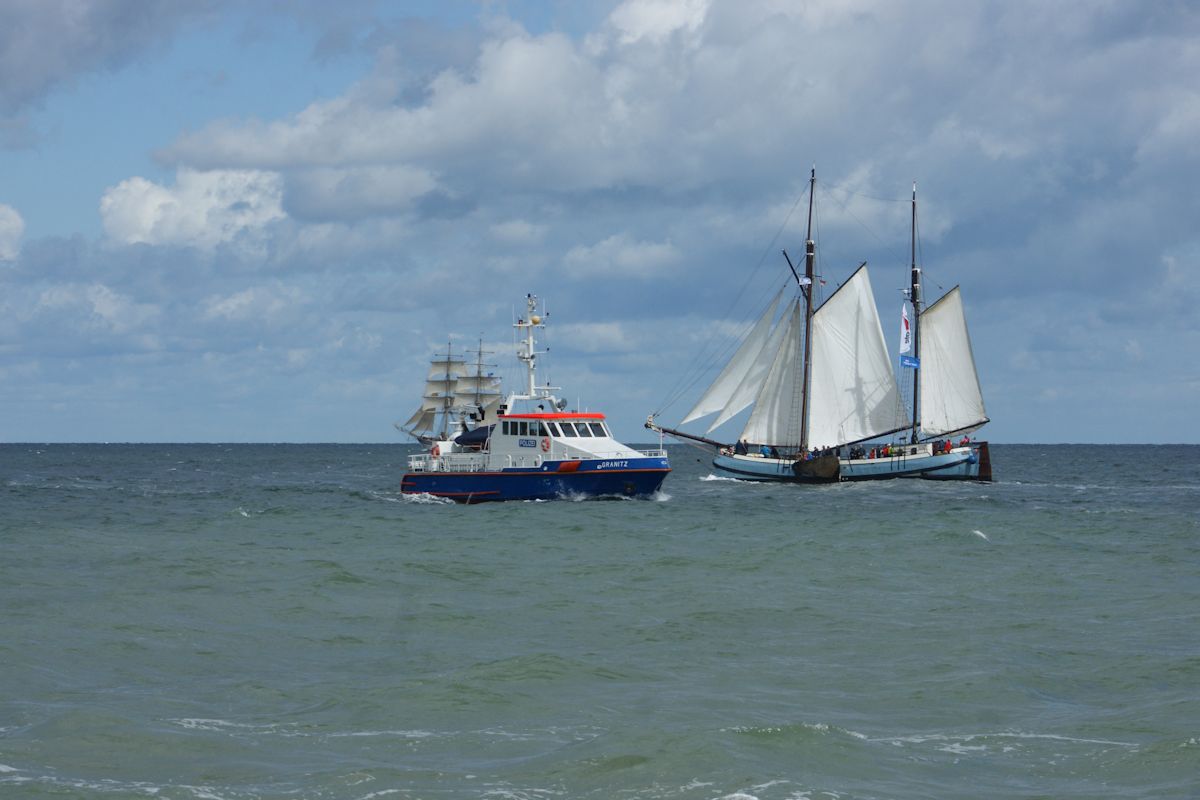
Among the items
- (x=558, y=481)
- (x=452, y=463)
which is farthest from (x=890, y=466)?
(x=452, y=463)

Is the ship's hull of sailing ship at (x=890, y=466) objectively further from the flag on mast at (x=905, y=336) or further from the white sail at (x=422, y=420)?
the white sail at (x=422, y=420)

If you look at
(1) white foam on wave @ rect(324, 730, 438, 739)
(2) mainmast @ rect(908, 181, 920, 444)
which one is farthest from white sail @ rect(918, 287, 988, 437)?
(1) white foam on wave @ rect(324, 730, 438, 739)

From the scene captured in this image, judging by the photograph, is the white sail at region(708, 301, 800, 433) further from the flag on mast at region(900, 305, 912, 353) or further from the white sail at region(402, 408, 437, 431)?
the white sail at region(402, 408, 437, 431)

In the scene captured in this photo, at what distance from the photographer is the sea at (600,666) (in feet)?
45.4

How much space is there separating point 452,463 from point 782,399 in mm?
29821

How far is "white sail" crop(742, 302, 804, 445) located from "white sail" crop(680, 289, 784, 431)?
4.93 feet

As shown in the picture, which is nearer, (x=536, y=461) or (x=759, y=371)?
(x=536, y=461)

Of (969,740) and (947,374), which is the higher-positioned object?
(947,374)

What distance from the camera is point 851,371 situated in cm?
7869

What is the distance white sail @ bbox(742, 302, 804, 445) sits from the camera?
78312 mm

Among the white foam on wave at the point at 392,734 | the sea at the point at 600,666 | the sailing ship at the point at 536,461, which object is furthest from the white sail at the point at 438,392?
the white foam on wave at the point at 392,734

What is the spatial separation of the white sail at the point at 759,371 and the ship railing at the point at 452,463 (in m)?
26.5

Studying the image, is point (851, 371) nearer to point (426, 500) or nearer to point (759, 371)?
point (759, 371)

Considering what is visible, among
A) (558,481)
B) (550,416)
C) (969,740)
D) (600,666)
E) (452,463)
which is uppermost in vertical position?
(550,416)
